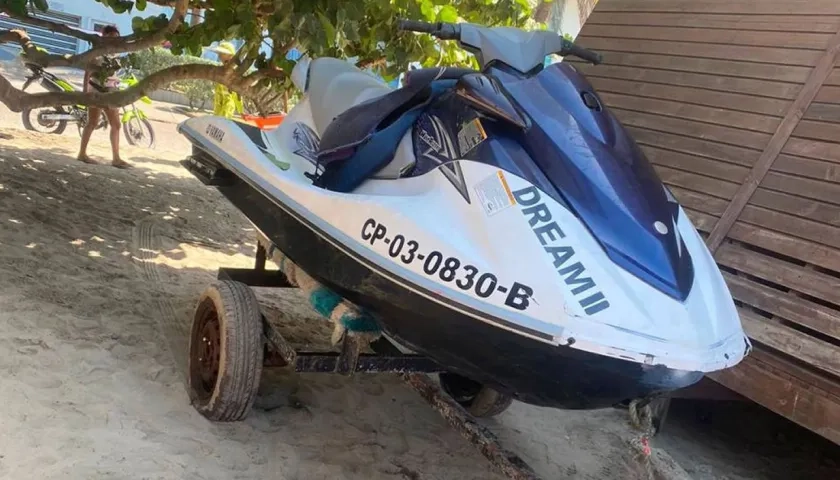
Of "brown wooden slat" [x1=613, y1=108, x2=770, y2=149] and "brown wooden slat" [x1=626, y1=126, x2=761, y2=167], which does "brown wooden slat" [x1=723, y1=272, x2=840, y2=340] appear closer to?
"brown wooden slat" [x1=626, y1=126, x2=761, y2=167]

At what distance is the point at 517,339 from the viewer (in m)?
1.93

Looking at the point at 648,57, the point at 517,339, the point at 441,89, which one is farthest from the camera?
the point at 648,57

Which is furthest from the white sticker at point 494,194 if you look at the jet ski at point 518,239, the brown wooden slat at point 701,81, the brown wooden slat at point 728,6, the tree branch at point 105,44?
the tree branch at point 105,44

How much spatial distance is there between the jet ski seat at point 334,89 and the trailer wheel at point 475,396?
49.9 inches

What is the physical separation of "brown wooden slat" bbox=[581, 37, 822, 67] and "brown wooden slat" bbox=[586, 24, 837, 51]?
0.03 m

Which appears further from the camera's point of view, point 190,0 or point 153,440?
point 190,0

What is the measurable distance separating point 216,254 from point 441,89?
306cm

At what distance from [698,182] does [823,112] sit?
2.19 feet

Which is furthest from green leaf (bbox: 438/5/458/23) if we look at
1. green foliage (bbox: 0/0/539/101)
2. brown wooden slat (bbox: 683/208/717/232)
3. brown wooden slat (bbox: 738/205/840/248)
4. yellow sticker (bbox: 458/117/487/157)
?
yellow sticker (bbox: 458/117/487/157)

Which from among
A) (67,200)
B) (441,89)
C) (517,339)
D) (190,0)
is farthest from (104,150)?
(517,339)

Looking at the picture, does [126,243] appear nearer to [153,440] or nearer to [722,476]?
[153,440]

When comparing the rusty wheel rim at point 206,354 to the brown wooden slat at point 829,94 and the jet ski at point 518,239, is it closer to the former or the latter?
the jet ski at point 518,239

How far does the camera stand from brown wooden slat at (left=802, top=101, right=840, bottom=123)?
3598 mm

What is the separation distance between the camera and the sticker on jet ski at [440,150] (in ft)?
7.11
